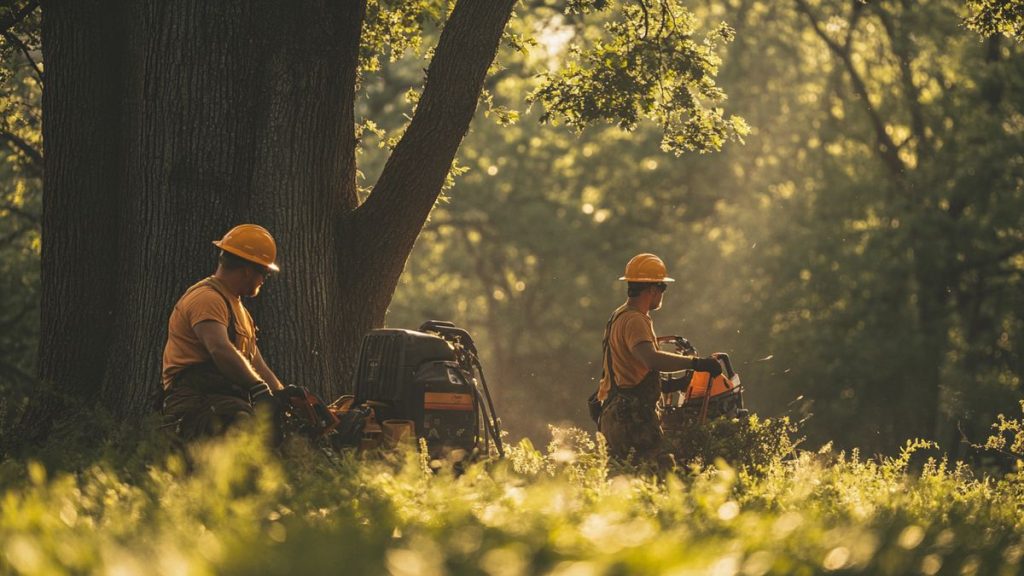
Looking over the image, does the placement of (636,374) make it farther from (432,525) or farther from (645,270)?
(432,525)

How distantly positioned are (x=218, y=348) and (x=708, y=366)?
3456 mm

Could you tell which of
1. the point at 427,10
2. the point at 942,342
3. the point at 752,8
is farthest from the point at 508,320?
the point at 427,10

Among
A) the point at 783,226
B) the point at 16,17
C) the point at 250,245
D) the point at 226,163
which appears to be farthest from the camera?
the point at 783,226

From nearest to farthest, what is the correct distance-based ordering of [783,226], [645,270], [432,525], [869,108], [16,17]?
[432,525], [645,270], [16,17], [869,108], [783,226]

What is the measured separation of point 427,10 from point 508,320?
28581 millimetres

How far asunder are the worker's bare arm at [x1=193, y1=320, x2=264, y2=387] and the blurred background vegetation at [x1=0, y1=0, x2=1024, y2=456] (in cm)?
1274

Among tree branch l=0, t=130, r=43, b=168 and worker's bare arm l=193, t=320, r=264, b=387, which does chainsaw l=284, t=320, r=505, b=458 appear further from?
tree branch l=0, t=130, r=43, b=168

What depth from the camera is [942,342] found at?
98.3ft

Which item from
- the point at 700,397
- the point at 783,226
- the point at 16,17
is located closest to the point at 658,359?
the point at 700,397

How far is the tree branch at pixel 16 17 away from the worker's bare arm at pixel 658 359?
5.88 meters

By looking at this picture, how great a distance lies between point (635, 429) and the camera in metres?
9.61

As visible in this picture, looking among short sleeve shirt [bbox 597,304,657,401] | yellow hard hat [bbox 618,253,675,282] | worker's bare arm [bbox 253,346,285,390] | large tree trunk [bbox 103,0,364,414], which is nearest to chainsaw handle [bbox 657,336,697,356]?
yellow hard hat [bbox 618,253,675,282]

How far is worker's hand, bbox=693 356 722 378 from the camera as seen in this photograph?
374 inches

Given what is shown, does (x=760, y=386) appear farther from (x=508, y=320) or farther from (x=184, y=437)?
(x=184, y=437)
